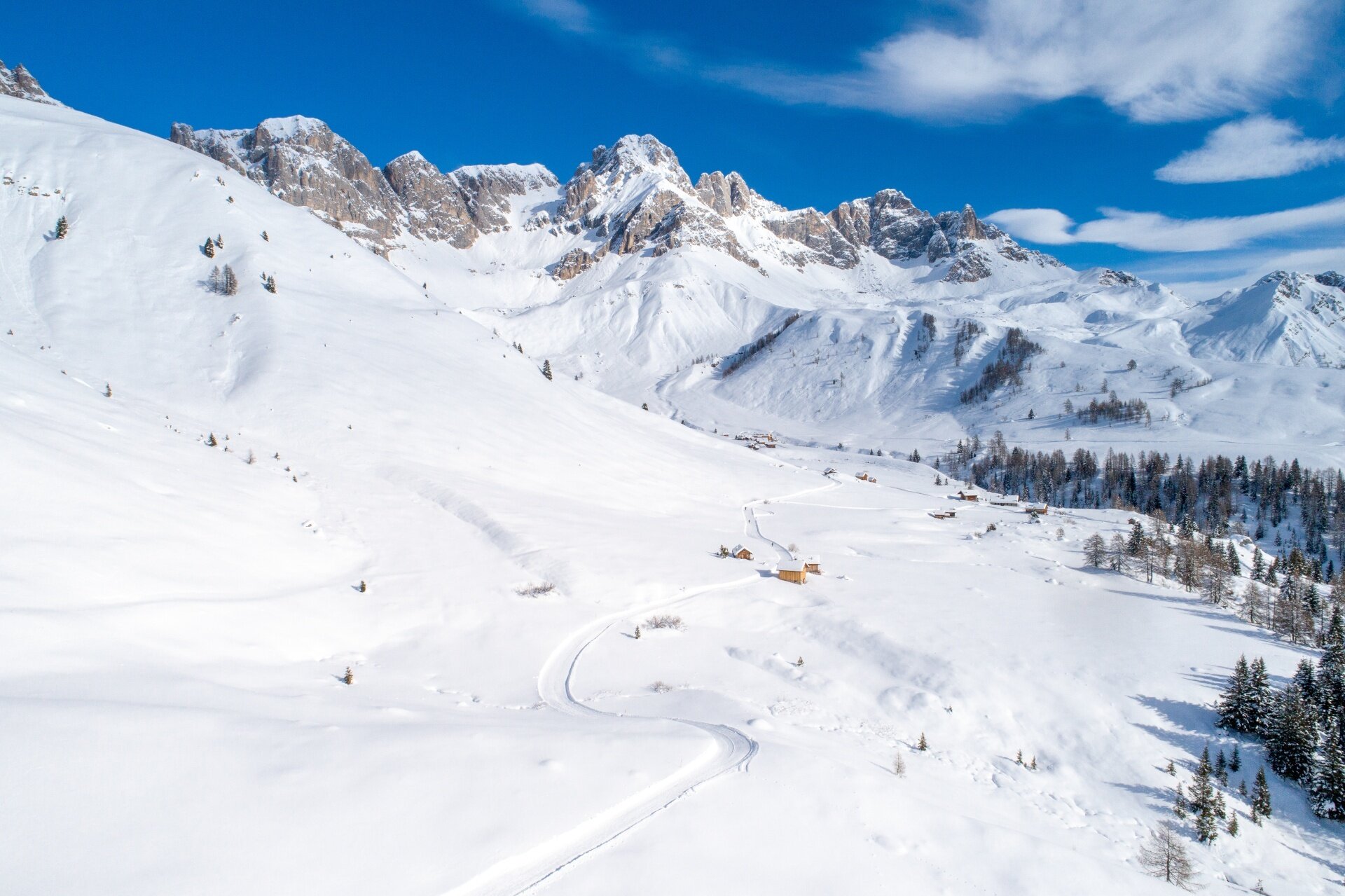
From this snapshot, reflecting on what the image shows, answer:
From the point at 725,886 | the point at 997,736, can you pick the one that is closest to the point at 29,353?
the point at 725,886

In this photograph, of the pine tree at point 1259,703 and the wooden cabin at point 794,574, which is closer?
the pine tree at point 1259,703

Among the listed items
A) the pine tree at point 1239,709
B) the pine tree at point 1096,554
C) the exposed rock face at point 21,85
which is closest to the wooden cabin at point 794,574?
the pine tree at point 1239,709

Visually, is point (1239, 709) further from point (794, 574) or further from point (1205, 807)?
point (794, 574)

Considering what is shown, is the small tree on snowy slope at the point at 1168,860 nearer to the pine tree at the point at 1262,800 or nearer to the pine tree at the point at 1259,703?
the pine tree at the point at 1262,800

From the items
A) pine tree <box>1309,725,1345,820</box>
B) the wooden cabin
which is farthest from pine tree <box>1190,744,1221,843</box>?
the wooden cabin

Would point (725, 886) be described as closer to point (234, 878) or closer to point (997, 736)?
point (234, 878)

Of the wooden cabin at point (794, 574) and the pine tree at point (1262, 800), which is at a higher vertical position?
the wooden cabin at point (794, 574)

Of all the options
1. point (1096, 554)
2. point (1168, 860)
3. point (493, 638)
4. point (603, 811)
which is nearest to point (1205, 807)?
point (1168, 860)
